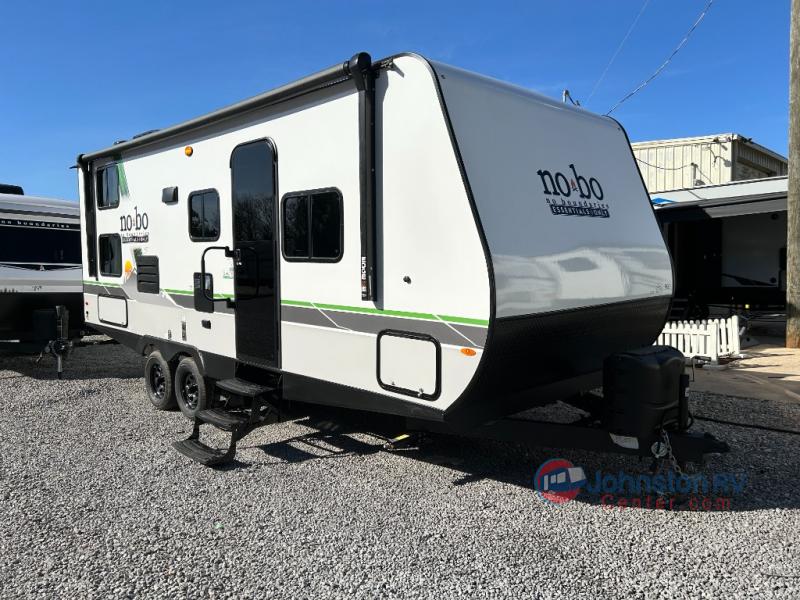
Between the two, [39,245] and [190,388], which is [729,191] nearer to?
[190,388]

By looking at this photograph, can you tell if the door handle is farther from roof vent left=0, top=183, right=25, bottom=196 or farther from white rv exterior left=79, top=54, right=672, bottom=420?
roof vent left=0, top=183, right=25, bottom=196

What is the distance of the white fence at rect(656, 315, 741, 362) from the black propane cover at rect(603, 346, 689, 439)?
562cm

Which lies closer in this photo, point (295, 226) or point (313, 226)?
point (313, 226)

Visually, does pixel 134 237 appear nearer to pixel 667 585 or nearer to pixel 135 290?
pixel 135 290

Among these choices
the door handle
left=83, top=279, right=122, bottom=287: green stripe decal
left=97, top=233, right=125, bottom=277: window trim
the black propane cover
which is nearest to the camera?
the black propane cover

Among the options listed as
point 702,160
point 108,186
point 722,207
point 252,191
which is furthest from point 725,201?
point 108,186

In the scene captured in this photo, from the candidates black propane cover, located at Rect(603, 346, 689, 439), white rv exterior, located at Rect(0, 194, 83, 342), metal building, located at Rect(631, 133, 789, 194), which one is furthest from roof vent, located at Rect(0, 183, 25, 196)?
metal building, located at Rect(631, 133, 789, 194)

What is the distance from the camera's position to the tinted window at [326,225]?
4.45 meters

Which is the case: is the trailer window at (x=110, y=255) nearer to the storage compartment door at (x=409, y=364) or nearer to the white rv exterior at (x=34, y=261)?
the white rv exterior at (x=34, y=261)

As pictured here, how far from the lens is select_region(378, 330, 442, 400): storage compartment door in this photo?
151 inches

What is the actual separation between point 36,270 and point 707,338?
9.79 m

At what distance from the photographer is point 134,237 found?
6875 millimetres

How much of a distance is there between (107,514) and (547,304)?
308cm

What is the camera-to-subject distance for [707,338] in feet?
30.6
